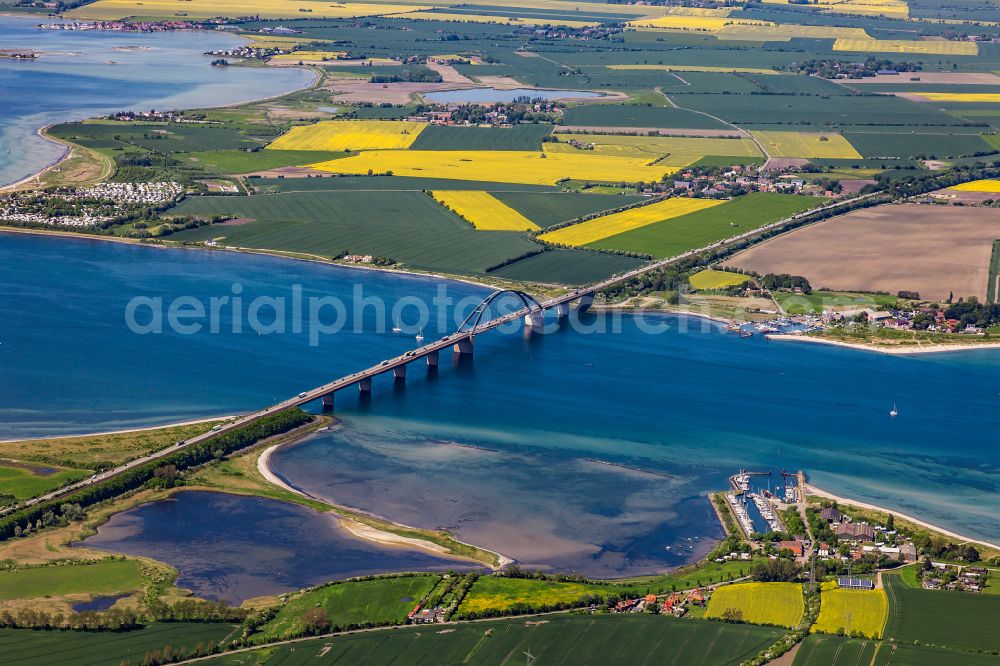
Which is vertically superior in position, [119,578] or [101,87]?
[101,87]

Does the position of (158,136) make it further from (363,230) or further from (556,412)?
(556,412)

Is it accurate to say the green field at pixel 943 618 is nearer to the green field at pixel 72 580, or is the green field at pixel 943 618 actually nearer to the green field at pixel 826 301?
the green field at pixel 72 580

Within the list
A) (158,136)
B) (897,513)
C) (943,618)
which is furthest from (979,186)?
(943,618)

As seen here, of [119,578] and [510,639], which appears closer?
[510,639]

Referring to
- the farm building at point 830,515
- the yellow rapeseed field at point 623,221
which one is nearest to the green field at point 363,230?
the yellow rapeseed field at point 623,221

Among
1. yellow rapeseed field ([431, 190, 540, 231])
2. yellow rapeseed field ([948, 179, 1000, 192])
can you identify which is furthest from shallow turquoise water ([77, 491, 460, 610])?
yellow rapeseed field ([948, 179, 1000, 192])

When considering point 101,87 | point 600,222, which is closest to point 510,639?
point 600,222

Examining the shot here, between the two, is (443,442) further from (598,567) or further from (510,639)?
(510,639)
